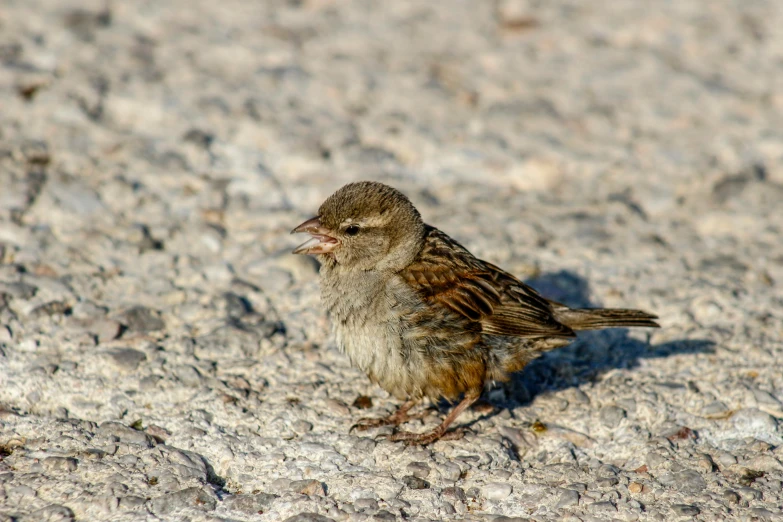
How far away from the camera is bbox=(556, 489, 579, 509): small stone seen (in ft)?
11.9

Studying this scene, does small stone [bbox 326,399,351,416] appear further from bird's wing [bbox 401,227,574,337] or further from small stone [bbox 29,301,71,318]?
small stone [bbox 29,301,71,318]

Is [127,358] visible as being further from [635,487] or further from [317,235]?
[635,487]

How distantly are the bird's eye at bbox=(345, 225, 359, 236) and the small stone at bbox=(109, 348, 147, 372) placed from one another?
121 cm

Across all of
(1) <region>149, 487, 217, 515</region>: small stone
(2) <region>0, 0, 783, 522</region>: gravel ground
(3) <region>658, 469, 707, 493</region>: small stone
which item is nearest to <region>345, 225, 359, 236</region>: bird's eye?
(2) <region>0, 0, 783, 522</region>: gravel ground

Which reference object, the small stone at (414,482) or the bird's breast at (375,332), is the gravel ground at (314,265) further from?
the bird's breast at (375,332)

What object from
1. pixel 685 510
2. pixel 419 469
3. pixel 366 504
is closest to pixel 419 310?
pixel 419 469

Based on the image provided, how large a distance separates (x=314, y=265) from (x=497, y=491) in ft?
6.86

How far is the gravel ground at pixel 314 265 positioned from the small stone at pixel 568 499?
0.01m

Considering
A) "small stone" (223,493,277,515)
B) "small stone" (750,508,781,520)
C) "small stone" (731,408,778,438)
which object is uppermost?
"small stone" (731,408,778,438)

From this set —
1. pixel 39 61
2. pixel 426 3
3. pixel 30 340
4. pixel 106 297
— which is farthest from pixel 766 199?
pixel 39 61

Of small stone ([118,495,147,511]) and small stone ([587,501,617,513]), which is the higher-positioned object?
small stone ([587,501,617,513])

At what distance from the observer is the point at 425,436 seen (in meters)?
4.09

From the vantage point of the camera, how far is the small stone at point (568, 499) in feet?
11.9

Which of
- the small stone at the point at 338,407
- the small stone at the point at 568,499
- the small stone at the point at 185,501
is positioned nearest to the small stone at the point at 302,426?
the small stone at the point at 338,407
